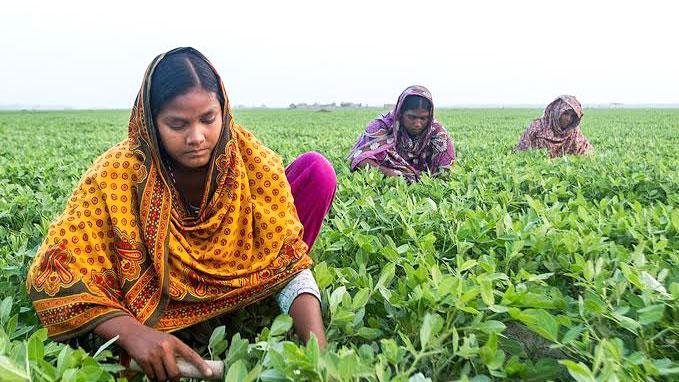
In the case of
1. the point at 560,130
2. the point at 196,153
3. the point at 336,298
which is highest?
the point at 196,153

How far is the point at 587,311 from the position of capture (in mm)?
1470

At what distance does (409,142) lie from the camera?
506 cm

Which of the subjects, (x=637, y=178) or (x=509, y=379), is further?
(x=637, y=178)

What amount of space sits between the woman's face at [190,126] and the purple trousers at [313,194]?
59 cm

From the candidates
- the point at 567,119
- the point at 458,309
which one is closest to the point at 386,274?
the point at 458,309

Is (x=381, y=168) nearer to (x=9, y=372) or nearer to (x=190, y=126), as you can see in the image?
(x=190, y=126)

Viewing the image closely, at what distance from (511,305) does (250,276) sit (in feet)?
2.89

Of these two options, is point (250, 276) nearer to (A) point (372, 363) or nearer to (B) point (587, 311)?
(A) point (372, 363)

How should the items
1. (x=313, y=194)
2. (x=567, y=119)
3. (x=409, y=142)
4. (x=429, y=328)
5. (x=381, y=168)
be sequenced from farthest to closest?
(x=567, y=119) < (x=409, y=142) < (x=381, y=168) < (x=313, y=194) < (x=429, y=328)

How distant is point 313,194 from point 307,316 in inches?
29.2

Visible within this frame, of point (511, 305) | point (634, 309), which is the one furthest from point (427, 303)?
point (634, 309)

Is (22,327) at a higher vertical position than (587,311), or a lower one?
lower

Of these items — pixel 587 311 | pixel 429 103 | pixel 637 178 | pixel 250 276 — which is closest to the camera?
pixel 587 311

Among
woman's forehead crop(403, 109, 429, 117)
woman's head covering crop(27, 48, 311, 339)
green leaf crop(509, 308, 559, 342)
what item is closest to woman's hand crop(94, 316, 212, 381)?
woman's head covering crop(27, 48, 311, 339)
